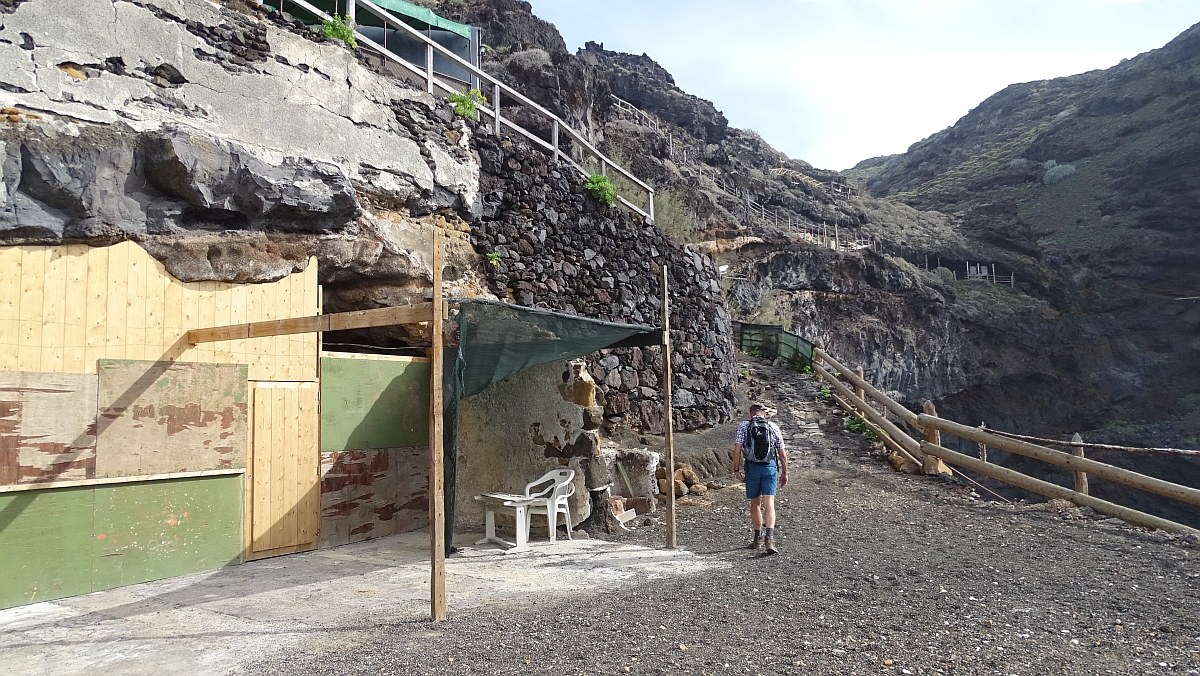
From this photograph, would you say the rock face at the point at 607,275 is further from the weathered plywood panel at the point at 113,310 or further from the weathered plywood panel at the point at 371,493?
the weathered plywood panel at the point at 113,310

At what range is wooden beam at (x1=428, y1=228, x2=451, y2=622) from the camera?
4219 mm

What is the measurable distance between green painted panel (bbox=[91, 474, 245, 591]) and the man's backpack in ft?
14.3

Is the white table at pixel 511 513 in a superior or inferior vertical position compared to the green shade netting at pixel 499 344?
inferior

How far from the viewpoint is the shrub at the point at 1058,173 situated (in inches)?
1236

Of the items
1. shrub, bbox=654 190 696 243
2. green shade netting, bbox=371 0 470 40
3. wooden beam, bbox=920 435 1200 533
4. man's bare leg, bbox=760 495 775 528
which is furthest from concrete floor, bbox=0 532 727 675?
green shade netting, bbox=371 0 470 40

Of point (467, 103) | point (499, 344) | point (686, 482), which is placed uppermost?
point (467, 103)

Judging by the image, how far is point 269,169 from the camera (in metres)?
6.41

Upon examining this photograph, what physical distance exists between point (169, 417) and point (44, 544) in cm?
113

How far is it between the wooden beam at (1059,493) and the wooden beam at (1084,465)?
25cm

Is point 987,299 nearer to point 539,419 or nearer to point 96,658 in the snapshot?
point 539,419

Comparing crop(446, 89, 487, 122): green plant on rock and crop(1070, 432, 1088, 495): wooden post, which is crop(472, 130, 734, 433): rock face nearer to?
crop(446, 89, 487, 122): green plant on rock

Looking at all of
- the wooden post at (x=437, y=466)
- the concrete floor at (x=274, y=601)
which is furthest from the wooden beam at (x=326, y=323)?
the concrete floor at (x=274, y=601)

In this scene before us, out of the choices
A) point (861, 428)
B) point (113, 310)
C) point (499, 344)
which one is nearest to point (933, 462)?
point (861, 428)

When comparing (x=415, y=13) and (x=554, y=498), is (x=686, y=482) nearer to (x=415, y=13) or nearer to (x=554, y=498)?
(x=554, y=498)
